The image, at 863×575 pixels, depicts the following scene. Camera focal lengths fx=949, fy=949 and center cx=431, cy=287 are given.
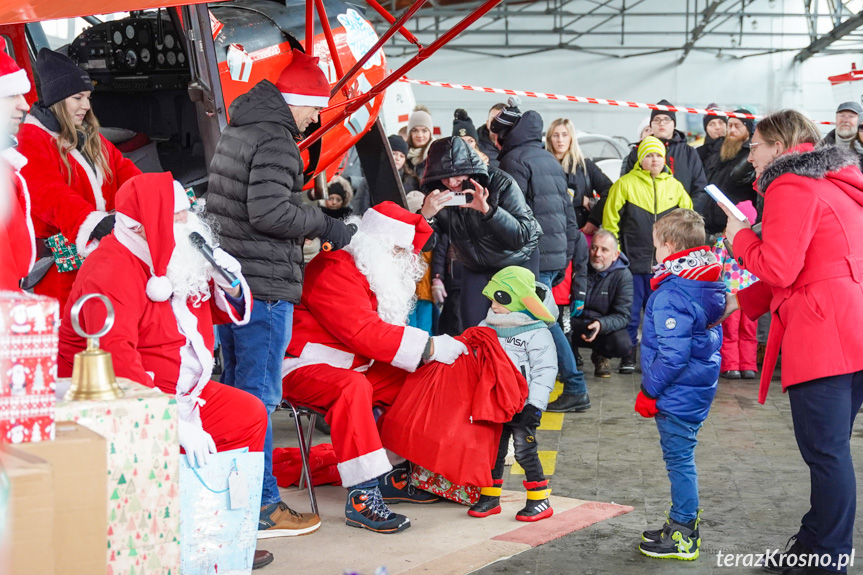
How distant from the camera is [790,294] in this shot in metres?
3.26

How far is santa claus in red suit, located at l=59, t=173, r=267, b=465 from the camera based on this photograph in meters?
2.99

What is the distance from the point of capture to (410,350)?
4113 mm

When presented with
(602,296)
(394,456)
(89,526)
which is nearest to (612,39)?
(602,296)

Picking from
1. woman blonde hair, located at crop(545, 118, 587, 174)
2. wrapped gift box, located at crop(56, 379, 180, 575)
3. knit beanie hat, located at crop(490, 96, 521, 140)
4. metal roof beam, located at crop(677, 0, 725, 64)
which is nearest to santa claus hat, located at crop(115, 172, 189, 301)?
wrapped gift box, located at crop(56, 379, 180, 575)

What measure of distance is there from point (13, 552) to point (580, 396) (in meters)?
4.79

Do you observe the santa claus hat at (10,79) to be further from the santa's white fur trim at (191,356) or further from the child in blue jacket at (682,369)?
the child in blue jacket at (682,369)

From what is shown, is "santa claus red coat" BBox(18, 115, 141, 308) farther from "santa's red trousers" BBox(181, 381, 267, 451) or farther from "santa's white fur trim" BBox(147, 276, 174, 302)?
"santa's red trousers" BBox(181, 381, 267, 451)

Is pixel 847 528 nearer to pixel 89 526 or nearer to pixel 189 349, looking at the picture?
pixel 189 349

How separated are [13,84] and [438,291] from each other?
389cm

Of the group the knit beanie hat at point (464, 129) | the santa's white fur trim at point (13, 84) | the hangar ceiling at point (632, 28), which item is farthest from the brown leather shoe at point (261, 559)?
the hangar ceiling at point (632, 28)

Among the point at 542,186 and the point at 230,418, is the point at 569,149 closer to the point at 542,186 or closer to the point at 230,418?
the point at 542,186

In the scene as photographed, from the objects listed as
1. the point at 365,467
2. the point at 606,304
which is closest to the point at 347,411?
the point at 365,467

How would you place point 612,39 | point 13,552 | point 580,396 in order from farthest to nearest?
point 612,39, point 580,396, point 13,552

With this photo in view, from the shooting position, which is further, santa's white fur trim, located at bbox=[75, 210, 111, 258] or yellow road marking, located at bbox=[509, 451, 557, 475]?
yellow road marking, located at bbox=[509, 451, 557, 475]
